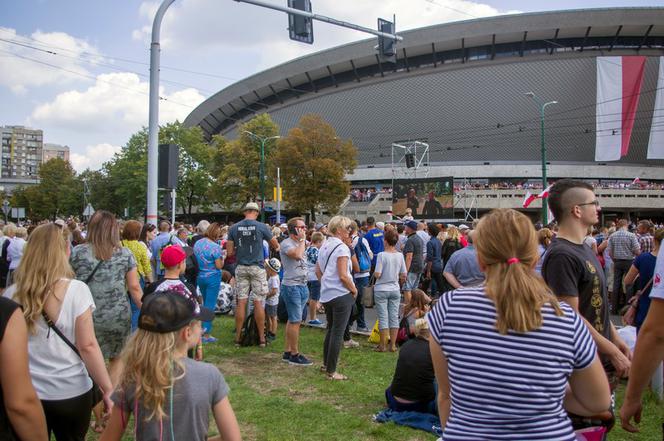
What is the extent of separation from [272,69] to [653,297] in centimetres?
7527

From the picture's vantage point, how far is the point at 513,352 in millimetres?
1949

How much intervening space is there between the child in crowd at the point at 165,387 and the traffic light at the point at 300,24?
10.3 metres

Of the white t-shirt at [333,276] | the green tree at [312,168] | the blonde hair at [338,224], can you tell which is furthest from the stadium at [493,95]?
the white t-shirt at [333,276]

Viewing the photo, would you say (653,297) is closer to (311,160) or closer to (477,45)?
(311,160)

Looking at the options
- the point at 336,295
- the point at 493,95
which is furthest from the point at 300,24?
the point at 493,95

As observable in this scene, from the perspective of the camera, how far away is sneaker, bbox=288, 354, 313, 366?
7.23 metres

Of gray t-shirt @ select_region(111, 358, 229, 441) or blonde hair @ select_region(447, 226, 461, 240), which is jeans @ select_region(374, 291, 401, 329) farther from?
gray t-shirt @ select_region(111, 358, 229, 441)

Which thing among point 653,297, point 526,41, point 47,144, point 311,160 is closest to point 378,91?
point 526,41

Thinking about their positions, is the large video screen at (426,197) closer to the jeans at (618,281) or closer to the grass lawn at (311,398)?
the jeans at (618,281)

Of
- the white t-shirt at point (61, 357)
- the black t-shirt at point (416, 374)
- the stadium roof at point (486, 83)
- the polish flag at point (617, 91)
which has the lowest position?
the black t-shirt at point (416, 374)

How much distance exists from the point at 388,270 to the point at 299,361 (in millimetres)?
1996

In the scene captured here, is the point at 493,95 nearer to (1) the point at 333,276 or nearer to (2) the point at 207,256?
(2) the point at 207,256

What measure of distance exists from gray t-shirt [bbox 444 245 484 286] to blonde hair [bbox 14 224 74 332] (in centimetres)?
557

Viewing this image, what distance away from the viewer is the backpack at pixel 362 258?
31.9ft
